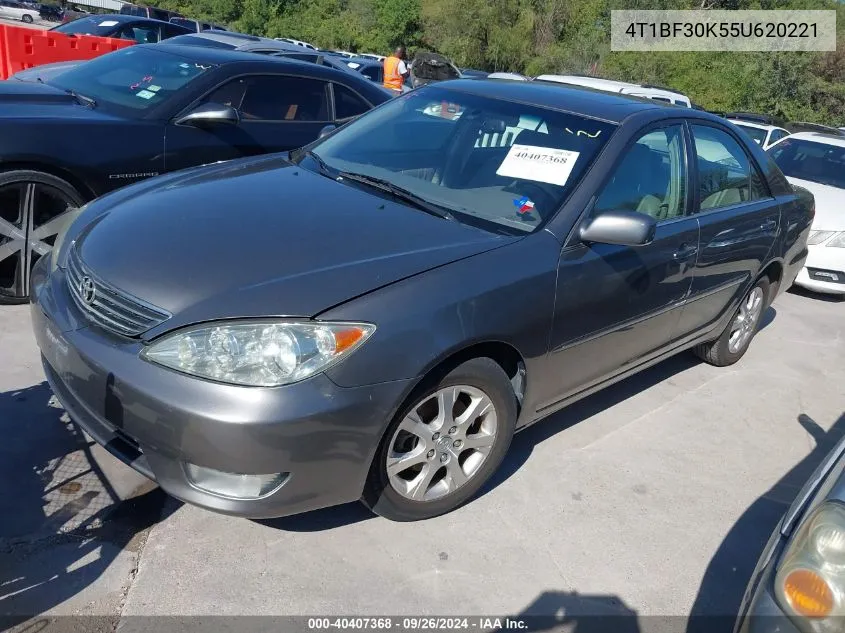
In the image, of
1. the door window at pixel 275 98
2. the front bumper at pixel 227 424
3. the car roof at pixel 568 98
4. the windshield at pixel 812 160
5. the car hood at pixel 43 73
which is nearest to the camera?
the front bumper at pixel 227 424

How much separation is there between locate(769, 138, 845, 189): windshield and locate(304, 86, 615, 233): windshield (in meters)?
5.75

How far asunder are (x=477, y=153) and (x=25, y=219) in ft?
8.73

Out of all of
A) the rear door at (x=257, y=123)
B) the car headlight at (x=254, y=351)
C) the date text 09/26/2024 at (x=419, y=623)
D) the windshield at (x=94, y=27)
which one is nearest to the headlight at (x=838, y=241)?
the rear door at (x=257, y=123)

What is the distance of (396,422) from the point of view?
A: 2.78m

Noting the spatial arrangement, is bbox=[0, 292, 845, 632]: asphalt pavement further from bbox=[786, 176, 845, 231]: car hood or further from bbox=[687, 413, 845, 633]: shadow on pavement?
bbox=[786, 176, 845, 231]: car hood

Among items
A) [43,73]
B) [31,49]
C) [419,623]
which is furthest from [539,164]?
[31,49]

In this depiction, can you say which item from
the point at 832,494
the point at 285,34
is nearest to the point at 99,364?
the point at 832,494

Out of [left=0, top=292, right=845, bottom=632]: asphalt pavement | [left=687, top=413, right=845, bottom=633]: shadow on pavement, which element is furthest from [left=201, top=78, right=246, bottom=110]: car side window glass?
[left=687, top=413, right=845, bottom=633]: shadow on pavement

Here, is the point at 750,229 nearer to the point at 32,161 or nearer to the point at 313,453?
the point at 313,453

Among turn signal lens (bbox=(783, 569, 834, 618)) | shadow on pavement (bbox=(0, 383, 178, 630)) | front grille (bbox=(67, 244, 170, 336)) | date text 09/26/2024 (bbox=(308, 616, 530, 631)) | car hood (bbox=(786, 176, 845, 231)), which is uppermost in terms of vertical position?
front grille (bbox=(67, 244, 170, 336))

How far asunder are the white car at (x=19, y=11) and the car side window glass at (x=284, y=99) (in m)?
36.0

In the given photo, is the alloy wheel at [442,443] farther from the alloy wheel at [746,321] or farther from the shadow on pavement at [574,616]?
the alloy wheel at [746,321]

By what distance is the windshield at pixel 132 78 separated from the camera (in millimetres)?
5184

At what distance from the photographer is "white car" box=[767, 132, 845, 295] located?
7203mm
